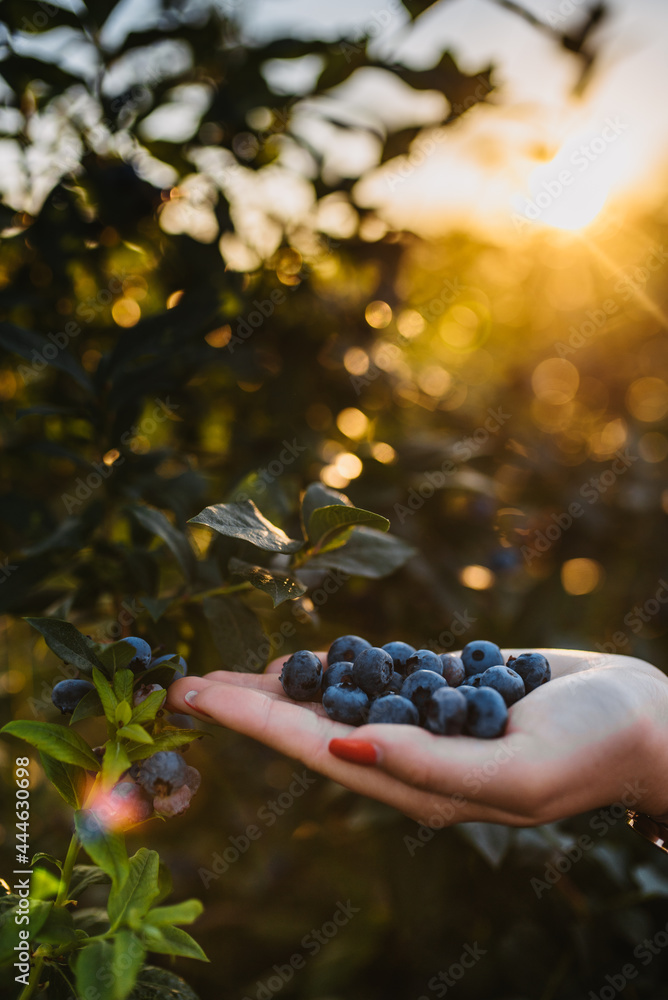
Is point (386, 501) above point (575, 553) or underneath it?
above

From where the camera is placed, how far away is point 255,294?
147cm

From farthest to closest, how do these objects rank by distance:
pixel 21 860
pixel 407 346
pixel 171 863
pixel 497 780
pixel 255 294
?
pixel 407 346, pixel 171 863, pixel 255 294, pixel 21 860, pixel 497 780

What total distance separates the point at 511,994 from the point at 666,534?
1.35 m

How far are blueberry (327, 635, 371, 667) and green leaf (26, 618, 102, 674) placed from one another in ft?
1.28

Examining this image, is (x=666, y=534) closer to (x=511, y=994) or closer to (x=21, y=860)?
(x=511, y=994)

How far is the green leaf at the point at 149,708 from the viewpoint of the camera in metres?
0.63

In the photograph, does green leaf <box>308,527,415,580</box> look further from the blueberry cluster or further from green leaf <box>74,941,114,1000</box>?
green leaf <box>74,941,114,1000</box>

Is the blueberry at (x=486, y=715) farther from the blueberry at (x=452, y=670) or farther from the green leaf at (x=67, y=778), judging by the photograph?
the green leaf at (x=67, y=778)

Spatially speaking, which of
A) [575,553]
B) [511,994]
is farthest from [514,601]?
[511,994]

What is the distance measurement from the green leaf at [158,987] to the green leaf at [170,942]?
203 mm

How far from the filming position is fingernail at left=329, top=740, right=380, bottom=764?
0.72 meters
